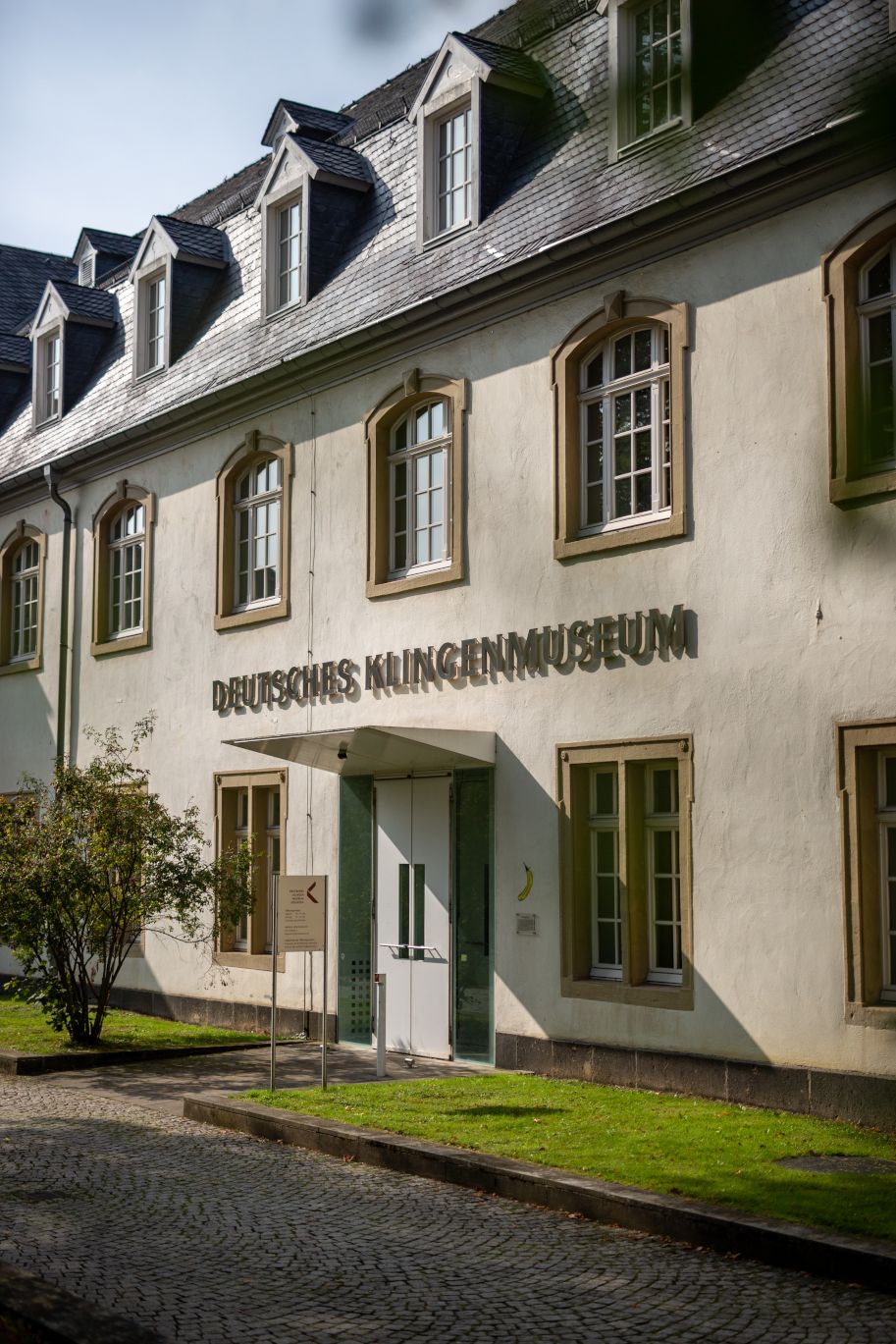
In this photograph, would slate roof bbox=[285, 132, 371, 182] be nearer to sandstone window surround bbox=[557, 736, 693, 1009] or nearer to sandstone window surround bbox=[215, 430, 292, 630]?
sandstone window surround bbox=[215, 430, 292, 630]

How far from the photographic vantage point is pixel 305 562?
16547mm

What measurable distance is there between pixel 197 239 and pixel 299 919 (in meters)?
11.4

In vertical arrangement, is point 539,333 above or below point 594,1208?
above

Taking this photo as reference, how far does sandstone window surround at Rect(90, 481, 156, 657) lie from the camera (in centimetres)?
1942

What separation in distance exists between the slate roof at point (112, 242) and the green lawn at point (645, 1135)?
16.7m

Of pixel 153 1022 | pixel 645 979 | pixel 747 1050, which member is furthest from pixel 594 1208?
pixel 153 1022

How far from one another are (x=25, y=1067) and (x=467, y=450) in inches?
267

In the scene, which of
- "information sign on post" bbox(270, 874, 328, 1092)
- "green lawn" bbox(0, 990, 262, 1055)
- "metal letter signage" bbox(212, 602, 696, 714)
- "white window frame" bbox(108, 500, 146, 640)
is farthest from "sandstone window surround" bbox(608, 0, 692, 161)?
"white window frame" bbox(108, 500, 146, 640)

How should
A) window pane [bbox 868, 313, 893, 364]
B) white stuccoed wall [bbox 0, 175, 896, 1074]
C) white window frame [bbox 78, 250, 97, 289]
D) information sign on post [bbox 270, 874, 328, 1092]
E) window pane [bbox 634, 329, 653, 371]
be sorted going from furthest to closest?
white window frame [bbox 78, 250, 97, 289], window pane [bbox 634, 329, 653, 371], information sign on post [bbox 270, 874, 328, 1092], white stuccoed wall [bbox 0, 175, 896, 1074], window pane [bbox 868, 313, 893, 364]

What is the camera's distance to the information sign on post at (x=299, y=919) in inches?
446

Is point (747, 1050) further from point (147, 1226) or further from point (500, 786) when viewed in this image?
point (147, 1226)

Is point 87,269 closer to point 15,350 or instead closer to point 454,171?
point 15,350

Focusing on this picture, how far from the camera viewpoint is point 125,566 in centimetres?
2022

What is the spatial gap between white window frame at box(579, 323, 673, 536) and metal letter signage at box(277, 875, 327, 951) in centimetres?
382
